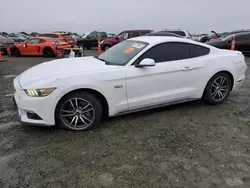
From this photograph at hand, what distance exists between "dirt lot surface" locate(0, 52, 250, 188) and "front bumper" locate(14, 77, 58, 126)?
26 centimetres

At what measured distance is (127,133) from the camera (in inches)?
135

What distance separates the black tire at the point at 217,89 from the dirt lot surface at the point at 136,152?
0.41 meters

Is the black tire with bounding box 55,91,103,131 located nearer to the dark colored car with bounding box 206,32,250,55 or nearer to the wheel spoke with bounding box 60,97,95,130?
the wheel spoke with bounding box 60,97,95,130

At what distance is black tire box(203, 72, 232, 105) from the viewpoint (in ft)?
14.3

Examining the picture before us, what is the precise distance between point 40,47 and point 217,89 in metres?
11.6

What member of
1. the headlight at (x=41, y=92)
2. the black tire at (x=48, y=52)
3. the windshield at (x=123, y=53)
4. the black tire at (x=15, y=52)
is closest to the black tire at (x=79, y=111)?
the headlight at (x=41, y=92)

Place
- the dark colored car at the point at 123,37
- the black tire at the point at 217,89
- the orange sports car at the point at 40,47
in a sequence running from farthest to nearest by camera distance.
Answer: the dark colored car at the point at 123,37
the orange sports car at the point at 40,47
the black tire at the point at 217,89

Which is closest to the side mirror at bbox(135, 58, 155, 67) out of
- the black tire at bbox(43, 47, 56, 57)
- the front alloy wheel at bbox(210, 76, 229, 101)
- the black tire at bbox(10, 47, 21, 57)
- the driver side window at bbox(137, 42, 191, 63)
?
the driver side window at bbox(137, 42, 191, 63)

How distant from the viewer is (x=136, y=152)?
9.52 feet

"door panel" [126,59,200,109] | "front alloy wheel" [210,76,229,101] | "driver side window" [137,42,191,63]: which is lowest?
"front alloy wheel" [210,76,229,101]

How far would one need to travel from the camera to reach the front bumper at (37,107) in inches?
124

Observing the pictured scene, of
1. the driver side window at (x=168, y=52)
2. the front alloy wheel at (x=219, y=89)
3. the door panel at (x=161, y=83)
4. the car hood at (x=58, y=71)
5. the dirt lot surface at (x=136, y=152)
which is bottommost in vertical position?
the dirt lot surface at (x=136, y=152)

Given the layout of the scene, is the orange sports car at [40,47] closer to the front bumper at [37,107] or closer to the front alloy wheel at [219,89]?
the front bumper at [37,107]

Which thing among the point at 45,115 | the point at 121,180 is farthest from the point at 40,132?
the point at 121,180
